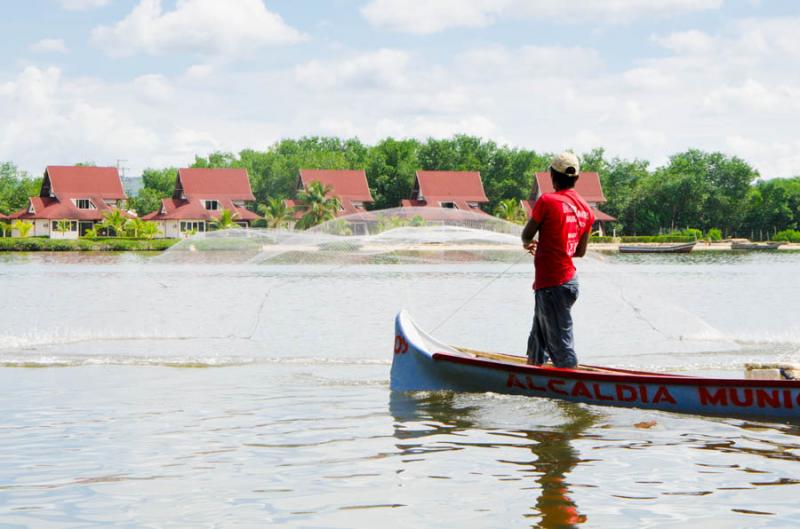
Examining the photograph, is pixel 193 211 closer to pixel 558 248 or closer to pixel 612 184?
pixel 612 184

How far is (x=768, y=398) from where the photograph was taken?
8.98m

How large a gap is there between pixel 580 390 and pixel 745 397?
1483 mm


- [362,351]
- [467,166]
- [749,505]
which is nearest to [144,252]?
A: [467,166]

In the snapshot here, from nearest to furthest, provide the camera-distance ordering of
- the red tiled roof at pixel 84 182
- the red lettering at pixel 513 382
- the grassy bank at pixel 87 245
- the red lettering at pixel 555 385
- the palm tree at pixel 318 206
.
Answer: the red lettering at pixel 555 385
the red lettering at pixel 513 382
the grassy bank at pixel 87 245
the palm tree at pixel 318 206
the red tiled roof at pixel 84 182

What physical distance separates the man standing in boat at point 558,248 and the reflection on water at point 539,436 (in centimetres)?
73

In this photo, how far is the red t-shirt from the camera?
9.36 meters

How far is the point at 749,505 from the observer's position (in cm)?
674

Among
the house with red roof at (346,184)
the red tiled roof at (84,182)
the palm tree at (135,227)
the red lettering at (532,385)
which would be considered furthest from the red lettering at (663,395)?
the red tiled roof at (84,182)

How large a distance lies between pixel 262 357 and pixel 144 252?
59838 millimetres

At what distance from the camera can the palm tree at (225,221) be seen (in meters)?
79.0

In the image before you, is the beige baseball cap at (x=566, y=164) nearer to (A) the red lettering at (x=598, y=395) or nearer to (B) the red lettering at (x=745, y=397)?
(A) the red lettering at (x=598, y=395)

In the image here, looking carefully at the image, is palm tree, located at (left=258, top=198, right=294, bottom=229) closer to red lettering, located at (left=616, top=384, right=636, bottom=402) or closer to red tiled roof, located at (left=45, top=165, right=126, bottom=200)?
red tiled roof, located at (left=45, top=165, right=126, bottom=200)

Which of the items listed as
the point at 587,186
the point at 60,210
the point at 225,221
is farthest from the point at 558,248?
the point at 587,186

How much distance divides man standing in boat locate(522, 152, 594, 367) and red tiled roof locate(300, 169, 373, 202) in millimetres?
84104
